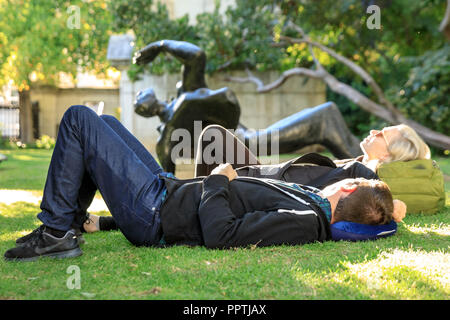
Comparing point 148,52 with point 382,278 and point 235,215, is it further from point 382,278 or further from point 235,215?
point 382,278

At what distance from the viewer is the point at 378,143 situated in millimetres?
4027

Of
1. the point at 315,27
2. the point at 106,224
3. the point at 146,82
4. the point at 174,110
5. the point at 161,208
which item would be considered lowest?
the point at 106,224

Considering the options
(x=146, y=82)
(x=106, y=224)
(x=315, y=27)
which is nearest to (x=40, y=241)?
(x=106, y=224)

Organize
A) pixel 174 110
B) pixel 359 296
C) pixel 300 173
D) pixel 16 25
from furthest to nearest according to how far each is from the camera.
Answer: pixel 16 25 → pixel 174 110 → pixel 300 173 → pixel 359 296

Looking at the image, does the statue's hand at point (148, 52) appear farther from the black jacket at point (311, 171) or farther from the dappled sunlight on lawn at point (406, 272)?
the dappled sunlight on lawn at point (406, 272)

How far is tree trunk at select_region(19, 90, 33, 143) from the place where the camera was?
23203 mm

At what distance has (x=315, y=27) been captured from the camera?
13.8 m

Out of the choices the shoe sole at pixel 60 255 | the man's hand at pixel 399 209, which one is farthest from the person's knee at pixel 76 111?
the man's hand at pixel 399 209

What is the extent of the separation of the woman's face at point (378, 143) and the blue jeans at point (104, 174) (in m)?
1.89

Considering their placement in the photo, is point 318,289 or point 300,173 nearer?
point 318,289

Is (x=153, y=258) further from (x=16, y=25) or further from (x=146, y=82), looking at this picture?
(x=16, y=25)

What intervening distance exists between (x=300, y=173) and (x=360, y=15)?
1076cm

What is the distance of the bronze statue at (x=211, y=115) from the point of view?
5.82 m

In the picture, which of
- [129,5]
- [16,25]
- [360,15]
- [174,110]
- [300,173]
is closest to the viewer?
[300,173]
